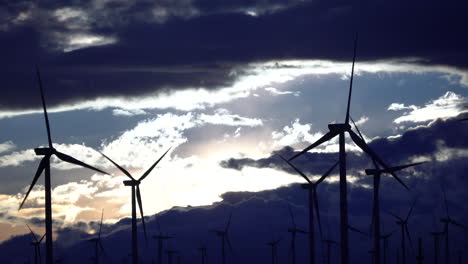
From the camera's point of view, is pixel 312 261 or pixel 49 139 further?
pixel 312 261

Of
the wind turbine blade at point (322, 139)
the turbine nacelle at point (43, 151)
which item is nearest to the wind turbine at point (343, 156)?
the wind turbine blade at point (322, 139)

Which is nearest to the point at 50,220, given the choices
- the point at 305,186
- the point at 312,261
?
the point at 312,261

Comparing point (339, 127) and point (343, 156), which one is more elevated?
point (339, 127)

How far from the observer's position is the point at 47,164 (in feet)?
418

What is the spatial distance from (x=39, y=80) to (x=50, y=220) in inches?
690

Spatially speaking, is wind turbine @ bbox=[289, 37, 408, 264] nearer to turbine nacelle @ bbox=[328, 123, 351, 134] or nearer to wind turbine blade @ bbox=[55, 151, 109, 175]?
turbine nacelle @ bbox=[328, 123, 351, 134]

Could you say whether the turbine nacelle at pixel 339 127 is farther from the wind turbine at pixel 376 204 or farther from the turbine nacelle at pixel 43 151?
the turbine nacelle at pixel 43 151

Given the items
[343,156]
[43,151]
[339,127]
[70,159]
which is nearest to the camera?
[343,156]

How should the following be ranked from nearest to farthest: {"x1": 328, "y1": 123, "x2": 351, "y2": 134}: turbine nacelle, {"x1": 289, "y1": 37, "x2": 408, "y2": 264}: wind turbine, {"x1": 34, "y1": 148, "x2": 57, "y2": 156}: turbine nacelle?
{"x1": 289, "y1": 37, "x2": 408, "y2": 264}: wind turbine → {"x1": 328, "y1": 123, "x2": 351, "y2": 134}: turbine nacelle → {"x1": 34, "y1": 148, "x2": 57, "y2": 156}: turbine nacelle

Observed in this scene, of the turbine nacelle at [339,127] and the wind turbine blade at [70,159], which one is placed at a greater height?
the turbine nacelle at [339,127]

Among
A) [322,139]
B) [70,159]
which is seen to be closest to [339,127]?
[322,139]

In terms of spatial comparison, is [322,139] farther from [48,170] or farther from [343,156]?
[48,170]

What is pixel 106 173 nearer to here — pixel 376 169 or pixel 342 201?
pixel 342 201

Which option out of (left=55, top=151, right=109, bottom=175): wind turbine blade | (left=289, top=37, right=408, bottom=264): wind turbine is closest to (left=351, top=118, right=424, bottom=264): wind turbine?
(left=289, top=37, right=408, bottom=264): wind turbine
